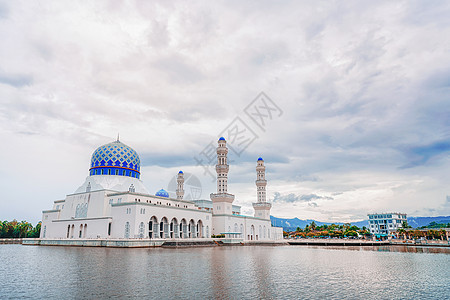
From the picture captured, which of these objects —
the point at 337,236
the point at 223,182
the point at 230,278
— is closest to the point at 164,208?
the point at 223,182

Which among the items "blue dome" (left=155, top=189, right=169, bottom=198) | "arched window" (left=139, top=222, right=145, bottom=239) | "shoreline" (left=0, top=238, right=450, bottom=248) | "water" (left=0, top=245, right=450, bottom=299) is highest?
"blue dome" (left=155, top=189, right=169, bottom=198)

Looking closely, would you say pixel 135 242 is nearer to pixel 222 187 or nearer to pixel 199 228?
pixel 199 228

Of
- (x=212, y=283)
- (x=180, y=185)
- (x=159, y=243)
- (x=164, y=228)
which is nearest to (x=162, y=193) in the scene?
(x=180, y=185)

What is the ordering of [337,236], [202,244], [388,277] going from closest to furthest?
[388,277]
[202,244]
[337,236]

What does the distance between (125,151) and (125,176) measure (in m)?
4.61

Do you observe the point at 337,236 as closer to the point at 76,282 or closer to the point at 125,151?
the point at 125,151

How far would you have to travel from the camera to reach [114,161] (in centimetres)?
5509

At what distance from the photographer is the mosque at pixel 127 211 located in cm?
4528

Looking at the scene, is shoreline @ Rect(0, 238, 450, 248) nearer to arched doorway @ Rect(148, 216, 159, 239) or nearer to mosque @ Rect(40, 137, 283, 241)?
mosque @ Rect(40, 137, 283, 241)

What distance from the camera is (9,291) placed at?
503 inches

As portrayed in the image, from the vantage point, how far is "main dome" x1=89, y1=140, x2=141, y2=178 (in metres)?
55.1

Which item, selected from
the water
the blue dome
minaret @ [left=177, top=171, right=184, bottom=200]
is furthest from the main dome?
the water

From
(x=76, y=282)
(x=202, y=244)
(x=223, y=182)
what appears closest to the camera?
(x=76, y=282)

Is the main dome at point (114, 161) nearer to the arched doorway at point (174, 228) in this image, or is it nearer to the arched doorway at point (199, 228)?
the arched doorway at point (174, 228)
